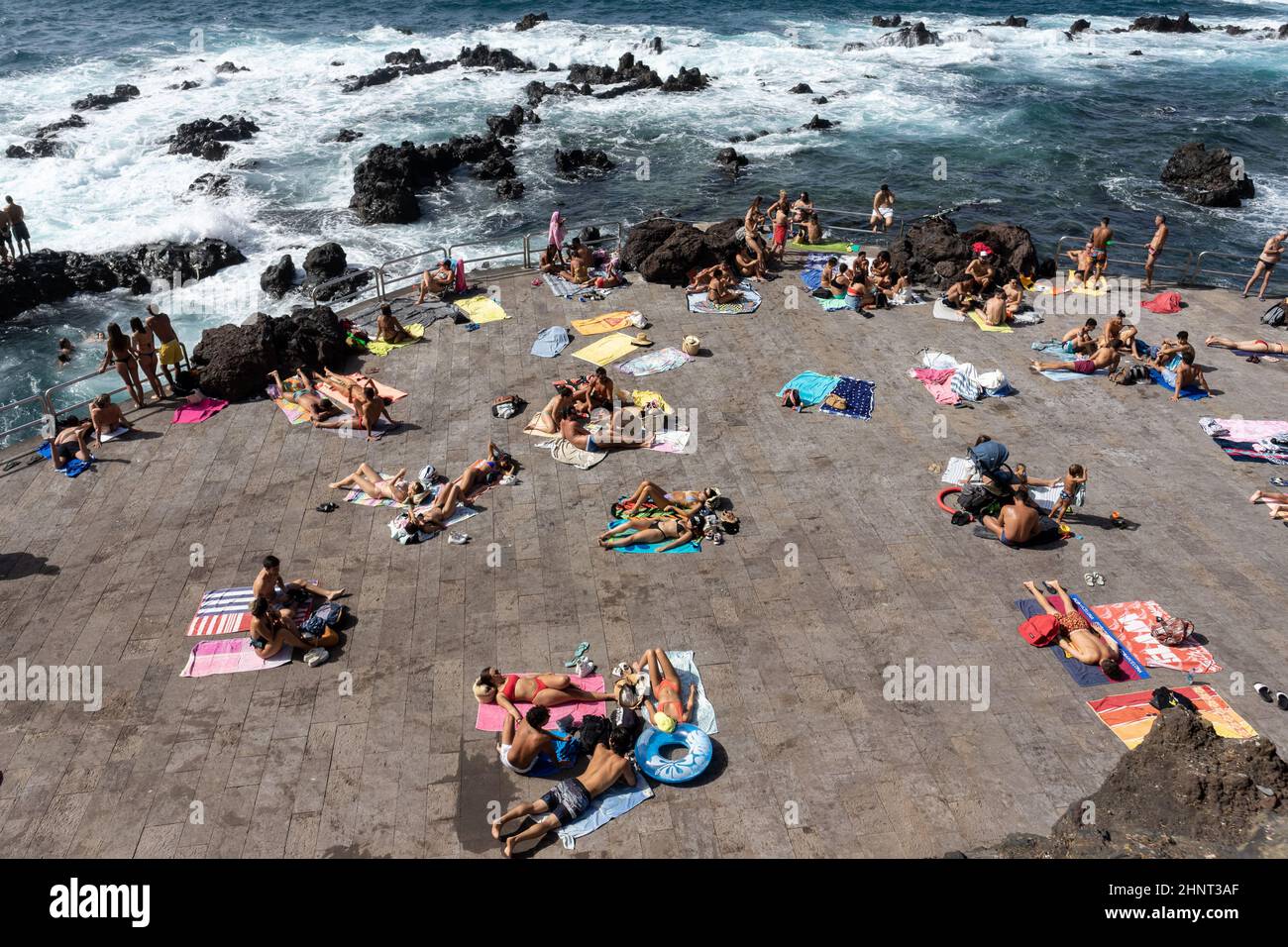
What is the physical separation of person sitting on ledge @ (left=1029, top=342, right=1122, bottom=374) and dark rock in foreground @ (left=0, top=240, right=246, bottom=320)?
30194mm

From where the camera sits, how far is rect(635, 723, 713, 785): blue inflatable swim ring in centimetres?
1052

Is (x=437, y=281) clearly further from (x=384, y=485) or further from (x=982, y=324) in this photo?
(x=982, y=324)

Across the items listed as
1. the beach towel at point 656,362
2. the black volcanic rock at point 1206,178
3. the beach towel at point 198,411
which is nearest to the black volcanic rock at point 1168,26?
the black volcanic rock at point 1206,178

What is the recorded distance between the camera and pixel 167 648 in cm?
1242

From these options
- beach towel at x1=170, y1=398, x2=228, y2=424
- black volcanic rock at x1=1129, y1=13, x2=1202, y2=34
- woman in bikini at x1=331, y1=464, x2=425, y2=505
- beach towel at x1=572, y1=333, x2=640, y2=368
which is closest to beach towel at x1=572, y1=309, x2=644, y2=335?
beach towel at x1=572, y1=333, x2=640, y2=368

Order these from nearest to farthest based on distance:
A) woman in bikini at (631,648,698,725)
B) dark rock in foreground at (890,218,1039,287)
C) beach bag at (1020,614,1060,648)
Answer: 1. woman in bikini at (631,648,698,725)
2. beach bag at (1020,614,1060,648)
3. dark rock in foreground at (890,218,1039,287)

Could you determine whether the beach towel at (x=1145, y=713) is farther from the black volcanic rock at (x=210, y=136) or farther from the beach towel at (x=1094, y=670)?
the black volcanic rock at (x=210, y=136)

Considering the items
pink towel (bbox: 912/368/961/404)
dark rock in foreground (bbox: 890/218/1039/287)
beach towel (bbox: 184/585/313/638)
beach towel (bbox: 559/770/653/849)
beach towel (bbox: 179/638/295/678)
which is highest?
dark rock in foreground (bbox: 890/218/1039/287)

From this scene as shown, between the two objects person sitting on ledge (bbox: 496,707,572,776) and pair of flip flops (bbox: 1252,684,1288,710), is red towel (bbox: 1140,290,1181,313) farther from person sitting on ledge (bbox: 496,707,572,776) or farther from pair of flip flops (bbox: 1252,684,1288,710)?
person sitting on ledge (bbox: 496,707,572,776)

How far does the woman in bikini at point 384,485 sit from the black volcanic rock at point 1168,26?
81223 millimetres

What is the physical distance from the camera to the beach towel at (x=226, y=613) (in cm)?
1269

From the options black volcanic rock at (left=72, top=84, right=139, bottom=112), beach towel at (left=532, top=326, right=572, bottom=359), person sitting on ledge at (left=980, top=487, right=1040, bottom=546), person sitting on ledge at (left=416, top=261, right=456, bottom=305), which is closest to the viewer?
person sitting on ledge at (left=980, top=487, right=1040, bottom=546)

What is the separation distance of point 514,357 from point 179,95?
4799cm

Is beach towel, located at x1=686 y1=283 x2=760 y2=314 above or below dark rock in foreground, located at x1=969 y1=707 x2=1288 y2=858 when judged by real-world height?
above
